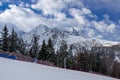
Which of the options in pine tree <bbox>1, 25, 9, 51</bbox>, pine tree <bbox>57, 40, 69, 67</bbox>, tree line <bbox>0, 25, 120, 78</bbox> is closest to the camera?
pine tree <bbox>1, 25, 9, 51</bbox>

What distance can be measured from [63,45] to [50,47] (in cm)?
620

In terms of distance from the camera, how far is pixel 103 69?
2308 inches

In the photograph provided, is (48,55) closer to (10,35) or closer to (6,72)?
(10,35)

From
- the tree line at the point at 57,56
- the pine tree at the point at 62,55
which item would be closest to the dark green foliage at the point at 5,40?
the tree line at the point at 57,56

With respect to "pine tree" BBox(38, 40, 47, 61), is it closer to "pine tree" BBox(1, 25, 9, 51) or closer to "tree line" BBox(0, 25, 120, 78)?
"tree line" BBox(0, 25, 120, 78)

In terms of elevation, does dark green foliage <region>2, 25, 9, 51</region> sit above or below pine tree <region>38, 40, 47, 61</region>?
above

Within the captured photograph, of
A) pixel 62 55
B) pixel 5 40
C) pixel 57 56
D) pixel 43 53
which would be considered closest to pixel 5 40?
pixel 5 40

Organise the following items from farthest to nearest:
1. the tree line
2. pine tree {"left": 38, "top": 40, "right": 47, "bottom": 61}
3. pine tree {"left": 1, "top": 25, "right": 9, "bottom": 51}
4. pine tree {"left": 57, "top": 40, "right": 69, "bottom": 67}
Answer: pine tree {"left": 57, "top": 40, "right": 69, "bottom": 67}, pine tree {"left": 38, "top": 40, "right": 47, "bottom": 61}, the tree line, pine tree {"left": 1, "top": 25, "right": 9, "bottom": 51}

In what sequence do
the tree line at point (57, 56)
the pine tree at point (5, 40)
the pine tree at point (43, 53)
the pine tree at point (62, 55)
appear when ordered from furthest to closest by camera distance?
the pine tree at point (62, 55) → the pine tree at point (43, 53) → the tree line at point (57, 56) → the pine tree at point (5, 40)

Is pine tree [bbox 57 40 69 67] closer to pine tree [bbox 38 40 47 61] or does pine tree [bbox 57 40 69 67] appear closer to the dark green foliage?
pine tree [bbox 38 40 47 61]

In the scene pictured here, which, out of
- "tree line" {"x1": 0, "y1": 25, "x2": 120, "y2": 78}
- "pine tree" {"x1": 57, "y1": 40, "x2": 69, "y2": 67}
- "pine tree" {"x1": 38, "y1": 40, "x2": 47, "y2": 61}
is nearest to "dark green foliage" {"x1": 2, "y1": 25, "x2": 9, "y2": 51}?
"tree line" {"x1": 0, "y1": 25, "x2": 120, "y2": 78}

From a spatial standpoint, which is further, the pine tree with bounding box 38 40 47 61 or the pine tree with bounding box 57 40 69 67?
the pine tree with bounding box 57 40 69 67

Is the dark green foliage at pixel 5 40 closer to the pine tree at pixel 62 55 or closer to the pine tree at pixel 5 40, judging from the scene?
the pine tree at pixel 5 40

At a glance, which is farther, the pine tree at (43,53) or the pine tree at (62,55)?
the pine tree at (62,55)
